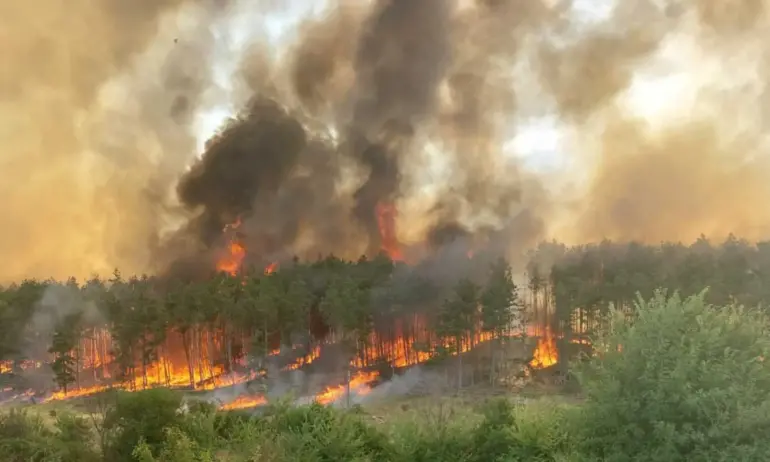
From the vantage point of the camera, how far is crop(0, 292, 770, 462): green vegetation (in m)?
21.5

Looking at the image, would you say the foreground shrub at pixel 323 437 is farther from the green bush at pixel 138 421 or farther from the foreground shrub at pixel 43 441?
the foreground shrub at pixel 43 441

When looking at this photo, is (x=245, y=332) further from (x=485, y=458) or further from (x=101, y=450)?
(x=485, y=458)

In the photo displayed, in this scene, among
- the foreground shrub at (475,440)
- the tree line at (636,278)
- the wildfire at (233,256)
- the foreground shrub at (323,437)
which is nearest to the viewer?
the foreground shrub at (475,440)

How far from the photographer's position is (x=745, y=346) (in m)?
23.5

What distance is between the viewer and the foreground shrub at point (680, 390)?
21109mm

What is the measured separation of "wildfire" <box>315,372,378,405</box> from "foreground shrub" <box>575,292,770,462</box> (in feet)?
134

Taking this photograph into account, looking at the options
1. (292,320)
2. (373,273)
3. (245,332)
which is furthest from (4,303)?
(373,273)

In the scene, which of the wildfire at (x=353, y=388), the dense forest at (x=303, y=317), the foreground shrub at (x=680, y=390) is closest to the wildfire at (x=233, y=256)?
the dense forest at (x=303, y=317)

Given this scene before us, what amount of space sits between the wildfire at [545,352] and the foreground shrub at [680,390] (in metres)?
46.0

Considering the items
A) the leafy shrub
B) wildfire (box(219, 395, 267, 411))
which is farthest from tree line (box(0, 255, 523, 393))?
the leafy shrub

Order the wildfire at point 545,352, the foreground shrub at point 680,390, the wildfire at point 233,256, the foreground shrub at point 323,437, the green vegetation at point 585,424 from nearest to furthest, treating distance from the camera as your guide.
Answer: the foreground shrub at point 680,390
the green vegetation at point 585,424
the foreground shrub at point 323,437
the wildfire at point 545,352
the wildfire at point 233,256

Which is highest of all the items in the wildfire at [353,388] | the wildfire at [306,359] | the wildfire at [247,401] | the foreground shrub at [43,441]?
the foreground shrub at [43,441]

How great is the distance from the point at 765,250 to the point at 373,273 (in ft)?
153

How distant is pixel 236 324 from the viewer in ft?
222
